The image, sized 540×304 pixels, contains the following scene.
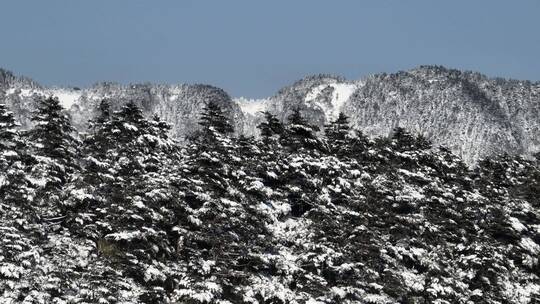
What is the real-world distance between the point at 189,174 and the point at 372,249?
33.8 feet

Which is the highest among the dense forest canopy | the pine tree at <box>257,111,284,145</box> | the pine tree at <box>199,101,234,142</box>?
the pine tree at <box>257,111,284,145</box>

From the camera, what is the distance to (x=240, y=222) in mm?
31859

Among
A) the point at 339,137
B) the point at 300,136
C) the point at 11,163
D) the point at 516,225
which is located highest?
the point at 339,137

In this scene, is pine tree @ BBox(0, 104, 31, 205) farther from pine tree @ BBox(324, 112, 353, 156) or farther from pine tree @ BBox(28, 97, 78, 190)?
pine tree @ BBox(324, 112, 353, 156)

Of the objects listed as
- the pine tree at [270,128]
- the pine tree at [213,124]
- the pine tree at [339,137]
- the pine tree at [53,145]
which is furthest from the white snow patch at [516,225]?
the pine tree at [53,145]

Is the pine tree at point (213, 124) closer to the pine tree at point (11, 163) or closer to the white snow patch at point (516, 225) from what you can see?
the pine tree at point (11, 163)

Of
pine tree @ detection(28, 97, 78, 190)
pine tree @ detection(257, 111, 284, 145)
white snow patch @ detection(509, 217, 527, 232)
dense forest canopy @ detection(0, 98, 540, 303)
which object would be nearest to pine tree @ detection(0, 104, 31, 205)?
dense forest canopy @ detection(0, 98, 540, 303)

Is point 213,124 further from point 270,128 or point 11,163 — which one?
point 11,163

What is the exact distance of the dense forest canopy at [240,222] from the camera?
2681 centimetres

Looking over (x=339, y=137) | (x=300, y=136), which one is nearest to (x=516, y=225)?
(x=339, y=137)

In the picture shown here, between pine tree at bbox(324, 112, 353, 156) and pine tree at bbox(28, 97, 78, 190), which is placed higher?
pine tree at bbox(324, 112, 353, 156)

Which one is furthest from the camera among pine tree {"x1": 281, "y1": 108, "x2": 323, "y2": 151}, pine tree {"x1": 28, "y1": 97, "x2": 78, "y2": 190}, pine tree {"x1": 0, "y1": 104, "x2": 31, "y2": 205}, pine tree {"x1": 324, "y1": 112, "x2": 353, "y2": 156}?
pine tree {"x1": 324, "y1": 112, "x2": 353, "y2": 156}

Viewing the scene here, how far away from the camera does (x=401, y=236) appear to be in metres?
36.8

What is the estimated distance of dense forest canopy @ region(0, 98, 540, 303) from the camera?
26.8 m
